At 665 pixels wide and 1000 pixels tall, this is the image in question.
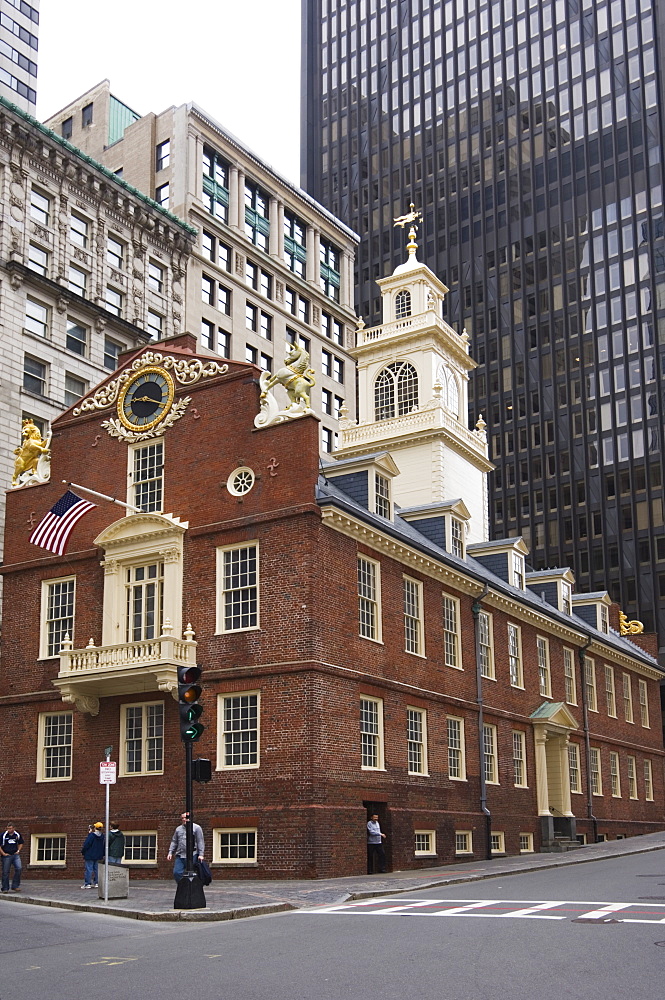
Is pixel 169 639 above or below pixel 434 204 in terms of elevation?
below

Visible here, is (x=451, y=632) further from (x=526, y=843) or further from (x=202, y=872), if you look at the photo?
(x=202, y=872)

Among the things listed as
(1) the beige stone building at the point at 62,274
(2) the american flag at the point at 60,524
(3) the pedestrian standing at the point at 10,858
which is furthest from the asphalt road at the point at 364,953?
(1) the beige stone building at the point at 62,274

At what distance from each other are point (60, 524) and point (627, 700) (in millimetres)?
31593

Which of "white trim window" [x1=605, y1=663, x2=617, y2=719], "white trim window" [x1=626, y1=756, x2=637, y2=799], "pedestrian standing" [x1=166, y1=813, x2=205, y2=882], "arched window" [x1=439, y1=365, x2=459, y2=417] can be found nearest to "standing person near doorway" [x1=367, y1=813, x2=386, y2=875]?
"pedestrian standing" [x1=166, y1=813, x2=205, y2=882]

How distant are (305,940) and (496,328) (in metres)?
91.0

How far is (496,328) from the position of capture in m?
102

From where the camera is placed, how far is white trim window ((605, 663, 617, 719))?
49.1 metres

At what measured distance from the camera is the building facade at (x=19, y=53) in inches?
2603

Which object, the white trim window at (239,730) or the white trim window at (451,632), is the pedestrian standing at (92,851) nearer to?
the white trim window at (239,730)

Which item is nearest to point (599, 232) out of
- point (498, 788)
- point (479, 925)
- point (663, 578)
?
point (663, 578)

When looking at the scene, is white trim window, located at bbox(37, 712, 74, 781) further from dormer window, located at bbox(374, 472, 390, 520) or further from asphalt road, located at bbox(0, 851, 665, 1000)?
asphalt road, located at bbox(0, 851, 665, 1000)

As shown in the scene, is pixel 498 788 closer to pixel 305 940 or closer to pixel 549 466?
pixel 305 940

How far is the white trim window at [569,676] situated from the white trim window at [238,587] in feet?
62.4

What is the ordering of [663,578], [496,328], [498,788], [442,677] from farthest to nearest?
1. [496,328]
2. [663,578]
3. [498,788]
4. [442,677]
